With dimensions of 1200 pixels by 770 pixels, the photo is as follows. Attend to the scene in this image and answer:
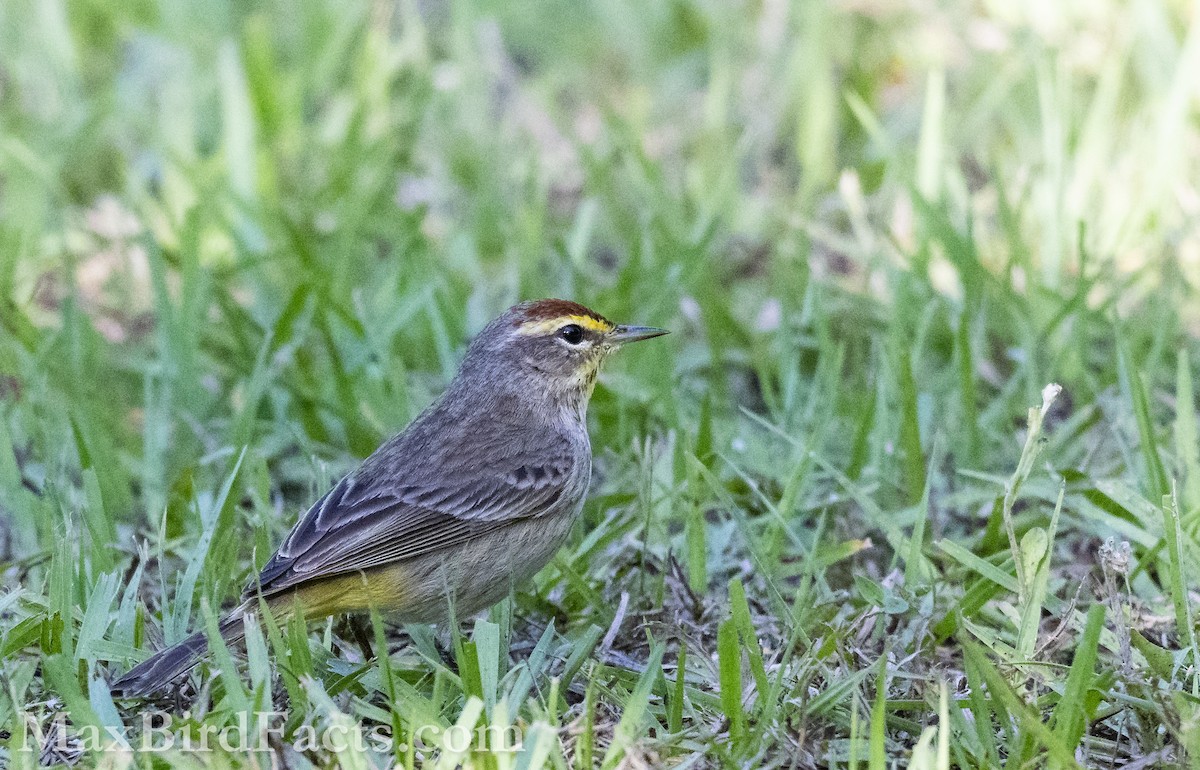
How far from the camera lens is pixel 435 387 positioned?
650 centimetres

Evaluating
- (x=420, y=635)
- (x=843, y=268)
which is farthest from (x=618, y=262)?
(x=420, y=635)

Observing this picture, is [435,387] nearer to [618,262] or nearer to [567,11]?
[618,262]

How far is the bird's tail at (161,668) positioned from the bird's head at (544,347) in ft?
5.49

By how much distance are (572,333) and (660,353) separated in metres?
0.70

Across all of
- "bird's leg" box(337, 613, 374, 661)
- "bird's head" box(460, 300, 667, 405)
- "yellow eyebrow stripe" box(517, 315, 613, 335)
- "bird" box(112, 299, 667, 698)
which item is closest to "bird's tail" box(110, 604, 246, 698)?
"bird" box(112, 299, 667, 698)

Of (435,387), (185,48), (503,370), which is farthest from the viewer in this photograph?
(185,48)

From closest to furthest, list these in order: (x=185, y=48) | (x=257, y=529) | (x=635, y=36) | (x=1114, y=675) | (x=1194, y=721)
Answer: (x=1194, y=721)
(x=1114, y=675)
(x=257, y=529)
(x=185, y=48)
(x=635, y=36)

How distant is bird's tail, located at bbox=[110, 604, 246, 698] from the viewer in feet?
13.1

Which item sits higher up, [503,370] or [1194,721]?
[503,370]

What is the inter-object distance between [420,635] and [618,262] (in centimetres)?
334

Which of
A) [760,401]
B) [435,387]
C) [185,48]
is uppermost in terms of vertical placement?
[185,48]

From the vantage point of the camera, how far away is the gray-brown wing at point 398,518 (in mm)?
4500

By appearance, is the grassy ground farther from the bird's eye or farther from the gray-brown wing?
the bird's eye

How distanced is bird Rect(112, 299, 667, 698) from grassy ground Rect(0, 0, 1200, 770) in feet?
0.50
